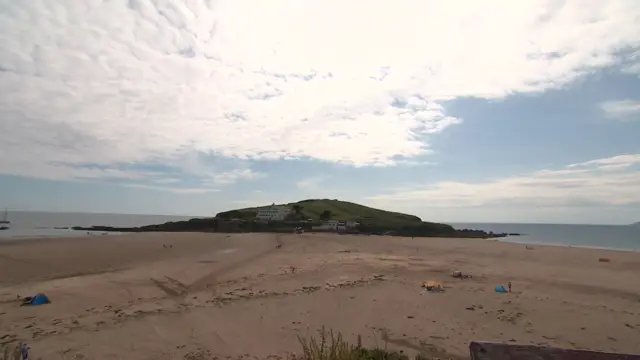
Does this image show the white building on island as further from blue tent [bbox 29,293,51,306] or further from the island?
blue tent [bbox 29,293,51,306]

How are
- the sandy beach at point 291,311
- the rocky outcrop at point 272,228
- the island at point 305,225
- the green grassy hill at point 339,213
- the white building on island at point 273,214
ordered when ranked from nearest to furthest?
the sandy beach at point 291,311, the rocky outcrop at point 272,228, the island at point 305,225, the white building on island at point 273,214, the green grassy hill at point 339,213

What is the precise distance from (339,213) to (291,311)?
92.1m

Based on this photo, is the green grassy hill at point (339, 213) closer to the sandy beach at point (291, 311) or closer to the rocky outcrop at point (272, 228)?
the rocky outcrop at point (272, 228)

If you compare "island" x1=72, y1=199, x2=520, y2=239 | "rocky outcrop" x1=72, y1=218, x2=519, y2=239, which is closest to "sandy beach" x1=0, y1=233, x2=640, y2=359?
"island" x1=72, y1=199, x2=520, y2=239

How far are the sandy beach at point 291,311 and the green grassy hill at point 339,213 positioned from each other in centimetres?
7771

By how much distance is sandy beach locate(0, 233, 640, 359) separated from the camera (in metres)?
8.20

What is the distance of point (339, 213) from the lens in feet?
336

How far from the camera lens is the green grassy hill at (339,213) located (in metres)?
97.5

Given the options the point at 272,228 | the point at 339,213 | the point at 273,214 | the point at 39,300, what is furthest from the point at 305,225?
the point at 39,300

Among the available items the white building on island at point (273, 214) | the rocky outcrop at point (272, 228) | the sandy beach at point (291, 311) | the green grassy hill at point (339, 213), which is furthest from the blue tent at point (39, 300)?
the green grassy hill at point (339, 213)

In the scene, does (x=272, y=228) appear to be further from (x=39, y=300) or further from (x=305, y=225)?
(x=39, y=300)

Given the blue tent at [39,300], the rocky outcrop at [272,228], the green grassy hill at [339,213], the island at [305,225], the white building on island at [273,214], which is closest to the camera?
the blue tent at [39,300]

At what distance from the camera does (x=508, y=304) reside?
1175 cm

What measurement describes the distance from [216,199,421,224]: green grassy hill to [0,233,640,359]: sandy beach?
77.7 m
